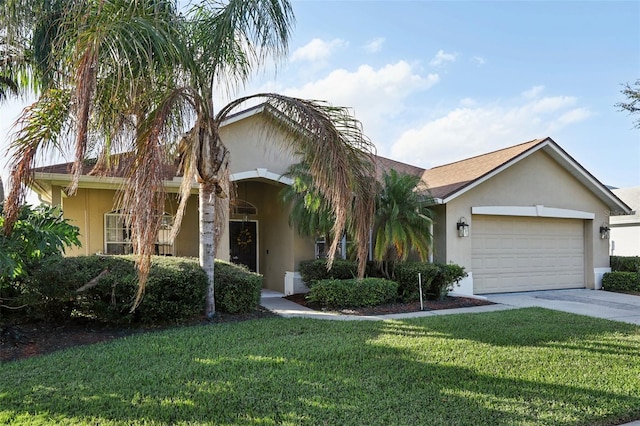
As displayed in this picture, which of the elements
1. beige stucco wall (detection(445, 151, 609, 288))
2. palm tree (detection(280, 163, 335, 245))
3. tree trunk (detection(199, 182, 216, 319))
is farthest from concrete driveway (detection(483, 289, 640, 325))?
tree trunk (detection(199, 182, 216, 319))

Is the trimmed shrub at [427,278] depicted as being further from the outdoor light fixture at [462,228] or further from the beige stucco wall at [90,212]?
the beige stucco wall at [90,212]

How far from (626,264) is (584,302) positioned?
16.5ft

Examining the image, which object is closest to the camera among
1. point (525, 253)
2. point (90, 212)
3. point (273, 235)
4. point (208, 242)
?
point (208, 242)

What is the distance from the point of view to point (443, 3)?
448 inches

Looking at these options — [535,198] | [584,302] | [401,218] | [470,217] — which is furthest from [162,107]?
[535,198]

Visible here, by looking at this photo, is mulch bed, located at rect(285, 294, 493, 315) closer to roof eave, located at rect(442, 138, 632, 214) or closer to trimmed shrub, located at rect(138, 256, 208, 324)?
roof eave, located at rect(442, 138, 632, 214)

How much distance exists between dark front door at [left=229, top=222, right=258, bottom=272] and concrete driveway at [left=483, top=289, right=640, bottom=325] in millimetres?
7420

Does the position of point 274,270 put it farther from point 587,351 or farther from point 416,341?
point 587,351

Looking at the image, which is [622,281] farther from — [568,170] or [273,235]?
[273,235]

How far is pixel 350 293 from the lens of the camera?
32.8ft

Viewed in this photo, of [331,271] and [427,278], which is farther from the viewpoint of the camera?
[331,271]

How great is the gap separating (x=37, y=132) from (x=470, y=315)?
28.1 ft

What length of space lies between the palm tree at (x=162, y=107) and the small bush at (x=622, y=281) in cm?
1192

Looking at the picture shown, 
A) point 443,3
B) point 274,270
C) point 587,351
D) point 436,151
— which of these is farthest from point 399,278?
point 436,151
